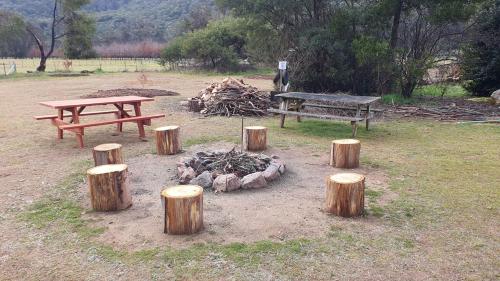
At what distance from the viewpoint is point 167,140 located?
257 inches

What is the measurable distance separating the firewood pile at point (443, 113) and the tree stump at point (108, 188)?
27.5 ft

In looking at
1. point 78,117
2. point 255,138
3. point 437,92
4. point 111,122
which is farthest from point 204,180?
point 437,92

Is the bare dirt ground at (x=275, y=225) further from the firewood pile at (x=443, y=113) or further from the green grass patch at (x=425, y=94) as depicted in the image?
the green grass patch at (x=425, y=94)

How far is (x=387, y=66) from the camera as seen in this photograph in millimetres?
12469

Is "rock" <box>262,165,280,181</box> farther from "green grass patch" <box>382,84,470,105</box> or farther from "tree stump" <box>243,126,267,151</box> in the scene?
"green grass patch" <box>382,84,470,105</box>

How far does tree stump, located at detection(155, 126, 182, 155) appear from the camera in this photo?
6488 mm

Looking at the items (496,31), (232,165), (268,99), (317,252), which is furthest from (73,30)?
(317,252)

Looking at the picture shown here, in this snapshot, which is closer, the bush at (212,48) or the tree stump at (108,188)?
the tree stump at (108,188)

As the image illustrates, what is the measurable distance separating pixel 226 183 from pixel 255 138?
2.05 m

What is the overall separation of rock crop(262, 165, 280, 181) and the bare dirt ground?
117 mm

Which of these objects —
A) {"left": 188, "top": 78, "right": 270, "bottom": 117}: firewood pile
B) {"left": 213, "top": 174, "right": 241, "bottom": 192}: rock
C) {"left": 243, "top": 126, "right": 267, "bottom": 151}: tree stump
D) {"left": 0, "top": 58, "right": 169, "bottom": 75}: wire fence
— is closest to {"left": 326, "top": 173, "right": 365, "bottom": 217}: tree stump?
{"left": 213, "top": 174, "right": 241, "bottom": 192}: rock

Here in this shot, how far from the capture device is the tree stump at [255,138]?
268 inches

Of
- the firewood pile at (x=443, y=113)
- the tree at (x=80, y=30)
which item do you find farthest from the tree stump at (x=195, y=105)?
the tree at (x=80, y=30)

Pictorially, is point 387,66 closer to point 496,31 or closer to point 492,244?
point 496,31
